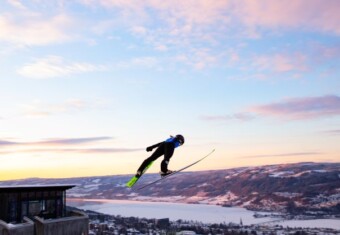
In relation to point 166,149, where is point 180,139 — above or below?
above

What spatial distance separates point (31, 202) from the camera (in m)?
30.2

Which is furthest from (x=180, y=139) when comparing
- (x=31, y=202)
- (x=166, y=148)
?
(x=31, y=202)

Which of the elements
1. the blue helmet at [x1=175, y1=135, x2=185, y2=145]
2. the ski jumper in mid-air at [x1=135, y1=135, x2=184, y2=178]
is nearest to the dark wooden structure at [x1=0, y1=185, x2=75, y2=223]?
the ski jumper in mid-air at [x1=135, y1=135, x2=184, y2=178]

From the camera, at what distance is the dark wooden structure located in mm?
28859

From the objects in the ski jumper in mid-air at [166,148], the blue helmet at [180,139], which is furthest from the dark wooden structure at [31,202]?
the blue helmet at [180,139]

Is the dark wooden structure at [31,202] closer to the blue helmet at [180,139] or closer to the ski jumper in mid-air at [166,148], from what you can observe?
the ski jumper in mid-air at [166,148]

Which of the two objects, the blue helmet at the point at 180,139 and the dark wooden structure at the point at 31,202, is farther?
the dark wooden structure at the point at 31,202

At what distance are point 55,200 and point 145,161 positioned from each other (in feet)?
56.1

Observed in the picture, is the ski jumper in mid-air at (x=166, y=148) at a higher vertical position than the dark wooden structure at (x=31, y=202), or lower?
higher

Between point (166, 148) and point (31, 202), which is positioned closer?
point (166, 148)

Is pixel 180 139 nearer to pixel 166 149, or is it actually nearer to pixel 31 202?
pixel 166 149

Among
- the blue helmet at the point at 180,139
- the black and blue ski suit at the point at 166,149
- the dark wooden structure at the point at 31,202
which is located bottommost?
the dark wooden structure at the point at 31,202

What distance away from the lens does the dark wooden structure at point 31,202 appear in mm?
28859

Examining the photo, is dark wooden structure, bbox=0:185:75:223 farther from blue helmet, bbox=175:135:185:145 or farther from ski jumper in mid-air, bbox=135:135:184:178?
blue helmet, bbox=175:135:185:145
